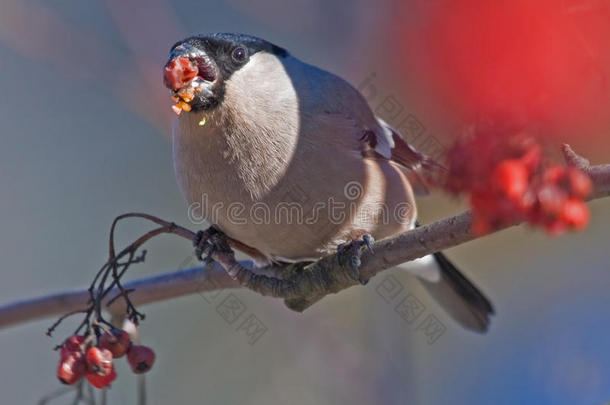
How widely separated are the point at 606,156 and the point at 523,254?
259 cm

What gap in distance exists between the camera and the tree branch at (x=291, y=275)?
1464 millimetres

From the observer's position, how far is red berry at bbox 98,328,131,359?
75.7 inches

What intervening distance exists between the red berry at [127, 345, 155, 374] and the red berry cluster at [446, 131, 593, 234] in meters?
1.17

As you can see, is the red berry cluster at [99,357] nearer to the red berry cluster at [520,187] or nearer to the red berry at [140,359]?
the red berry at [140,359]

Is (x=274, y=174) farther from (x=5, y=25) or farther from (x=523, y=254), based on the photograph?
(x=523, y=254)

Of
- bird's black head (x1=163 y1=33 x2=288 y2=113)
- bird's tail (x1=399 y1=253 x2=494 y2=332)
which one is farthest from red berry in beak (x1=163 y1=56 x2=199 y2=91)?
bird's tail (x1=399 y1=253 x2=494 y2=332)

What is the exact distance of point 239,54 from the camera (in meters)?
2.21

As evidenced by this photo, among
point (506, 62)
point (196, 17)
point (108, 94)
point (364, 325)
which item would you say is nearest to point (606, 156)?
point (506, 62)

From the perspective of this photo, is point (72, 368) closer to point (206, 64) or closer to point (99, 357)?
point (99, 357)

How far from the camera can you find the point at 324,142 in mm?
2271

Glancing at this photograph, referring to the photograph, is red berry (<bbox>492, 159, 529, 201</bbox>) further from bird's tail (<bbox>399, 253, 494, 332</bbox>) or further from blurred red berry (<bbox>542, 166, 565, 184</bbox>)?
bird's tail (<bbox>399, 253, 494, 332</bbox>)

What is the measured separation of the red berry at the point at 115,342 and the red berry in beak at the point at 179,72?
1.90ft

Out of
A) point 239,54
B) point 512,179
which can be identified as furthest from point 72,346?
point 512,179

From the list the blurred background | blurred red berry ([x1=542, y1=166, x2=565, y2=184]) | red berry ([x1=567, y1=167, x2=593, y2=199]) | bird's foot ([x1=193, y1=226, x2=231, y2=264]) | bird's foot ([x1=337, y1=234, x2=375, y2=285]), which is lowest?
the blurred background
